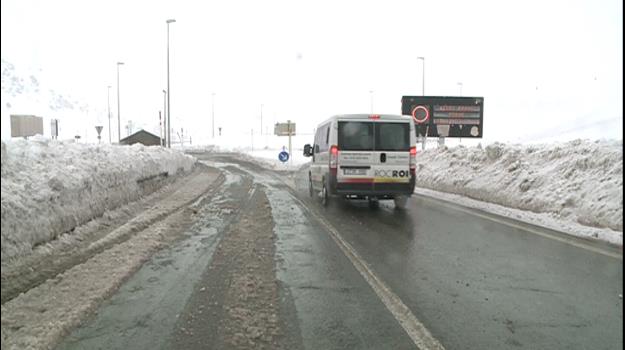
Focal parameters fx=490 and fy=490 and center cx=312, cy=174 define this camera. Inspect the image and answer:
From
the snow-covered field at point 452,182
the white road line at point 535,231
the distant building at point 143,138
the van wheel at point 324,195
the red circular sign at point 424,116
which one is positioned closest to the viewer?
the snow-covered field at point 452,182

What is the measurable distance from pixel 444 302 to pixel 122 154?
1032 cm

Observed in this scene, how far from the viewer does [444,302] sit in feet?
16.2

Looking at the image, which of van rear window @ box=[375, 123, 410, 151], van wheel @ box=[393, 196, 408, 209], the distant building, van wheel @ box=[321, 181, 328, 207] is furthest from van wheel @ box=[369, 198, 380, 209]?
the distant building

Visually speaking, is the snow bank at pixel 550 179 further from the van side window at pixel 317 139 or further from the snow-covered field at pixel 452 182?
the van side window at pixel 317 139

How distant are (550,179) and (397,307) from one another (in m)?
8.27

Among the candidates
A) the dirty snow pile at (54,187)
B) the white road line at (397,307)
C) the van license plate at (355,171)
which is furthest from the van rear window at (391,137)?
the dirty snow pile at (54,187)

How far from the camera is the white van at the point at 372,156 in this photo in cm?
1198

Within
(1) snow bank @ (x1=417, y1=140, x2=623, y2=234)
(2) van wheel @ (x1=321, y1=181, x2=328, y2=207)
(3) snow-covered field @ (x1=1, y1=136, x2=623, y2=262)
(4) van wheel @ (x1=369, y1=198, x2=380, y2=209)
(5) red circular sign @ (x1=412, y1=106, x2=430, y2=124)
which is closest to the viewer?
(3) snow-covered field @ (x1=1, y1=136, x2=623, y2=262)

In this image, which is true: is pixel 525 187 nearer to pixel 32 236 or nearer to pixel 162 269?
pixel 162 269

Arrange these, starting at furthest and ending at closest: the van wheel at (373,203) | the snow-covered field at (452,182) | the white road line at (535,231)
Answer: the van wheel at (373,203), the white road line at (535,231), the snow-covered field at (452,182)

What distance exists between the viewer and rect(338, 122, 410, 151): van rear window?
12.0 meters

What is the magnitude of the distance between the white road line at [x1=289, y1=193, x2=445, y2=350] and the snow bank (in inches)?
157

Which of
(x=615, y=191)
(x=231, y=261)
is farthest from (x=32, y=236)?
(x=615, y=191)

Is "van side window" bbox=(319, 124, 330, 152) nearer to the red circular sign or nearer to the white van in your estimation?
the white van
